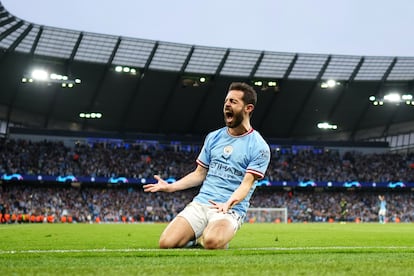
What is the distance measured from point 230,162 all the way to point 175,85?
46374mm

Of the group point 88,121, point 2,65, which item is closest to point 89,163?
point 88,121

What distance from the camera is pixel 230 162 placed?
270 inches

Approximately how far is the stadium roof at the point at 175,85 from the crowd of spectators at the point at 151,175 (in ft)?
9.89

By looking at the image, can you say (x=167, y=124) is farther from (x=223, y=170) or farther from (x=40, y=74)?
(x=223, y=170)

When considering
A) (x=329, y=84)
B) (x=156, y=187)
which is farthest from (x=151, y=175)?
(x=156, y=187)

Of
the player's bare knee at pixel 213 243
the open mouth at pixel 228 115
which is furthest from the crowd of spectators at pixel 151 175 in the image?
the open mouth at pixel 228 115

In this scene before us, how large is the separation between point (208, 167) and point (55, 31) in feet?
128

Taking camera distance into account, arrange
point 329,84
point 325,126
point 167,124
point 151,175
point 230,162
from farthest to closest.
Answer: point 325,126 → point 167,124 → point 151,175 → point 329,84 → point 230,162

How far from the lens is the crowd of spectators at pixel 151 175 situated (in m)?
48.7

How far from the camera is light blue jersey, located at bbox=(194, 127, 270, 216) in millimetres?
6629

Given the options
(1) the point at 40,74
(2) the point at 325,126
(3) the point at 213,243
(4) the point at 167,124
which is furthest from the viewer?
(2) the point at 325,126

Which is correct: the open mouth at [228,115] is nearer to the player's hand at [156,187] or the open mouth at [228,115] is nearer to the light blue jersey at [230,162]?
the light blue jersey at [230,162]

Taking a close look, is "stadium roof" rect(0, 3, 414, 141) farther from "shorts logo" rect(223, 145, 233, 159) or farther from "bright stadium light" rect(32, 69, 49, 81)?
"shorts logo" rect(223, 145, 233, 159)

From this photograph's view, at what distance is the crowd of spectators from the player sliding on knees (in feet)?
130
